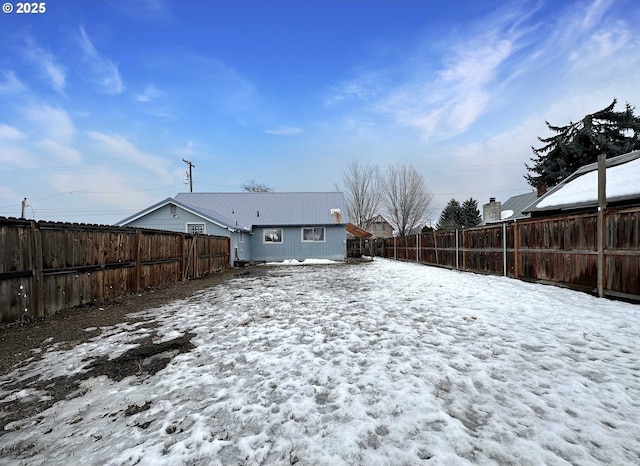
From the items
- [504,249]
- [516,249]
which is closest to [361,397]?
[516,249]

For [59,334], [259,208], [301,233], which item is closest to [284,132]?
[259,208]

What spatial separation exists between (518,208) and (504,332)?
27.2 meters

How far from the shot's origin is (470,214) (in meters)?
37.8

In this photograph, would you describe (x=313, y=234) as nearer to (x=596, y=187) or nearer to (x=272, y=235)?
(x=272, y=235)

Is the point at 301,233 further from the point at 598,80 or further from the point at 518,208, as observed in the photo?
the point at 518,208

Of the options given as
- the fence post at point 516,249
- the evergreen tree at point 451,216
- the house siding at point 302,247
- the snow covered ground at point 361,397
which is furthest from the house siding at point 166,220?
the evergreen tree at point 451,216

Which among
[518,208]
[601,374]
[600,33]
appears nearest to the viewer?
[601,374]

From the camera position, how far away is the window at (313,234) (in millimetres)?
19969

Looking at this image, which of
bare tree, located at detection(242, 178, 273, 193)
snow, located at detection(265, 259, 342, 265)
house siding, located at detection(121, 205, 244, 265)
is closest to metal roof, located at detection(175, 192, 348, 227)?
house siding, located at detection(121, 205, 244, 265)

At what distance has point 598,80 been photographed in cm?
1105

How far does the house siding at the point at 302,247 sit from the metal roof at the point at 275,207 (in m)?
0.68

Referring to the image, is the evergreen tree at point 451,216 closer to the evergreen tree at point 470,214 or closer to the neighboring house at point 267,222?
the evergreen tree at point 470,214

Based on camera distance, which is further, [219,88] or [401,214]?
[401,214]

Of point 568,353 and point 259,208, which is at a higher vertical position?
point 259,208
